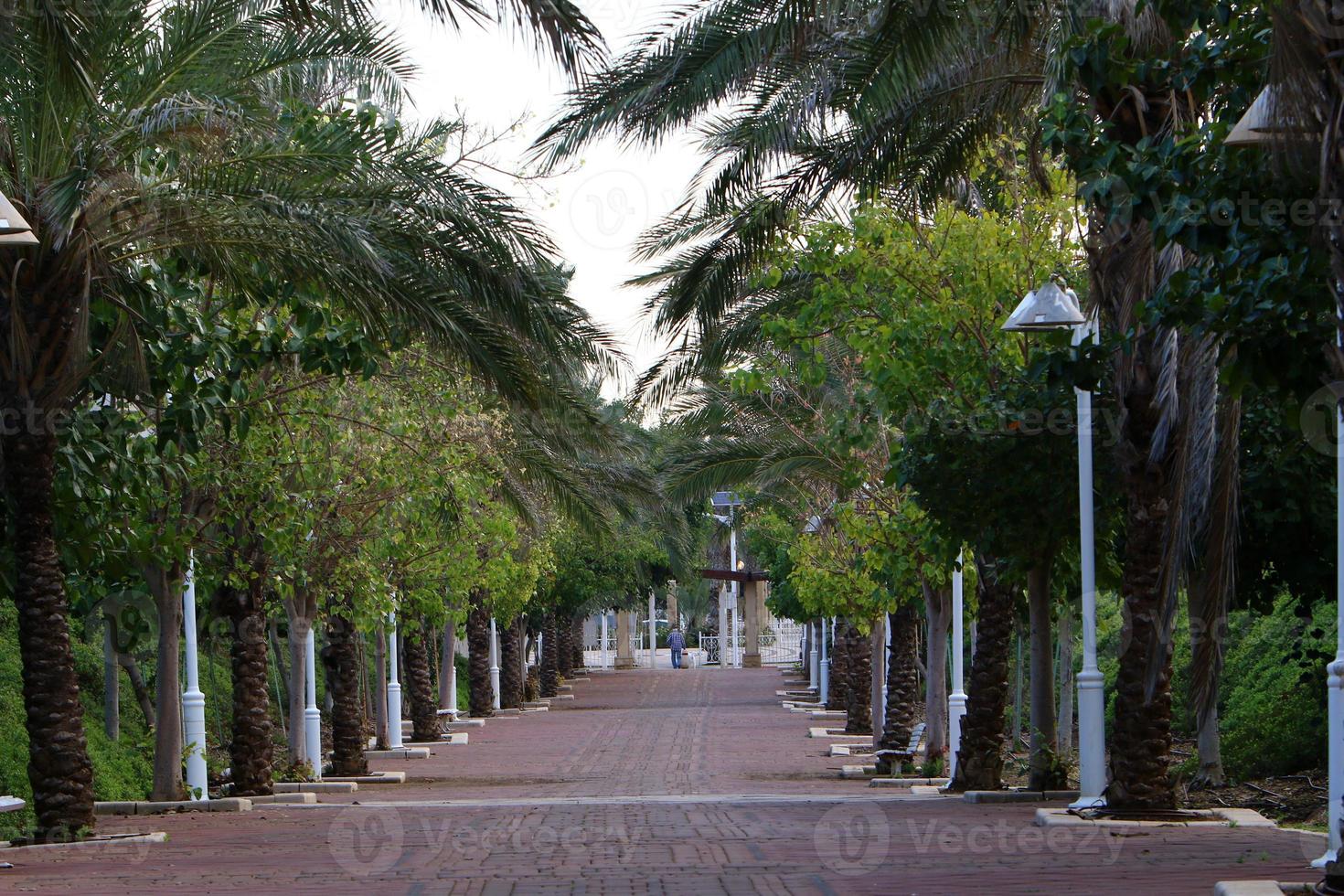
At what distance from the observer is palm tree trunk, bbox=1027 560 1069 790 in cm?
1537

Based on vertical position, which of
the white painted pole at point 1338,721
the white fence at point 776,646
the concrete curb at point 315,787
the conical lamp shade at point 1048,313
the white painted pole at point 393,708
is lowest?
the white fence at point 776,646

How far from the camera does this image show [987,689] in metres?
16.8

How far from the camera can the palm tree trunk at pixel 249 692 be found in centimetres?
1839

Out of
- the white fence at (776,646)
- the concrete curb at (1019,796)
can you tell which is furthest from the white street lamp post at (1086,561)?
the white fence at (776,646)

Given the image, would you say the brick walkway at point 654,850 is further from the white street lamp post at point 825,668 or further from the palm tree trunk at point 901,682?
the white street lamp post at point 825,668

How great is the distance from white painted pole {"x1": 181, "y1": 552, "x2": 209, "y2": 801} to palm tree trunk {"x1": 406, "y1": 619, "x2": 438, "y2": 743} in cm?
1354

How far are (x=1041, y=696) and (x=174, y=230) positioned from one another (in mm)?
8913

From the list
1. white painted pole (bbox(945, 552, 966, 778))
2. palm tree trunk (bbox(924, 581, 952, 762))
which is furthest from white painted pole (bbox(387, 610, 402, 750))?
white painted pole (bbox(945, 552, 966, 778))

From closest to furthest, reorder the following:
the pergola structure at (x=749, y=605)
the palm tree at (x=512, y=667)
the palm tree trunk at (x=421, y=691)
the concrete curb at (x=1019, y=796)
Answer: the concrete curb at (x=1019, y=796)
the palm tree trunk at (x=421, y=691)
the palm tree at (x=512, y=667)
the pergola structure at (x=749, y=605)

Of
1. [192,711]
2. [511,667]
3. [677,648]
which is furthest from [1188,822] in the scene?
[677,648]

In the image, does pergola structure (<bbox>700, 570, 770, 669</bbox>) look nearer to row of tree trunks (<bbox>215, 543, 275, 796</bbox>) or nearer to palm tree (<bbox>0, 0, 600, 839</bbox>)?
row of tree trunks (<bbox>215, 543, 275, 796</bbox>)

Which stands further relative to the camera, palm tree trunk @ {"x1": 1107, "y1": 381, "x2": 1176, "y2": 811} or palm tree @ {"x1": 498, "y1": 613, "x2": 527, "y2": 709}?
palm tree @ {"x1": 498, "y1": 613, "x2": 527, "y2": 709}

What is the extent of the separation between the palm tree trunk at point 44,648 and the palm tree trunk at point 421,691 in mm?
18741

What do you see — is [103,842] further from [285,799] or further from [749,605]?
[749,605]
